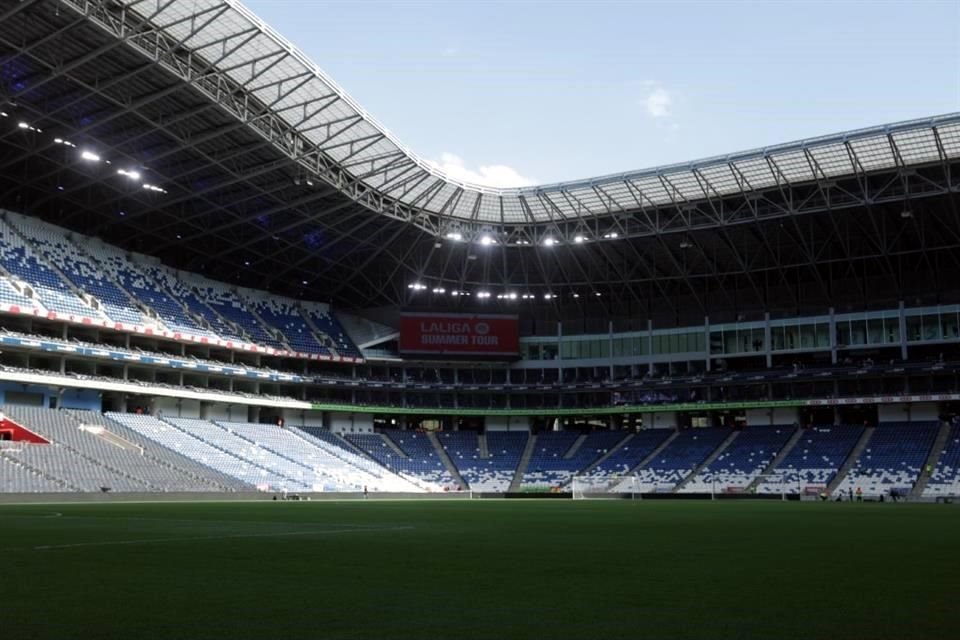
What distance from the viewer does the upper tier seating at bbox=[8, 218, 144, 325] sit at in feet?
222

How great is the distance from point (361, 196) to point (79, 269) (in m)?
22.5

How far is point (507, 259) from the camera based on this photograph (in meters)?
87.6

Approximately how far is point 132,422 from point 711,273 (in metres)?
48.6

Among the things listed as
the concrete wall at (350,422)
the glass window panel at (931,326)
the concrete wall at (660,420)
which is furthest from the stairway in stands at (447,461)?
the glass window panel at (931,326)

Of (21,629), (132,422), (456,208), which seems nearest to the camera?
(21,629)

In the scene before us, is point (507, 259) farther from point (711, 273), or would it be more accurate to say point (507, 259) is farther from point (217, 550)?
point (217, 550)

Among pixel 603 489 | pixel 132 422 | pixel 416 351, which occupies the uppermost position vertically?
pixel 416 351

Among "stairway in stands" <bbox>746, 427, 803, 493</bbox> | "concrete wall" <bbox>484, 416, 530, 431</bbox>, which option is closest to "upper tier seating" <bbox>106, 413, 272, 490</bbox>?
"concrete wall" <bbox>484, 416, 530, 431</bbox>

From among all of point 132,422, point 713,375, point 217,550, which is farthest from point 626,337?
point 217,550

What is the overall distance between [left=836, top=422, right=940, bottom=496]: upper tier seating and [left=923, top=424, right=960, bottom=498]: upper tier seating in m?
1.19

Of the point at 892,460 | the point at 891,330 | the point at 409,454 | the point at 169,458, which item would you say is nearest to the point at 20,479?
the point at 169,458

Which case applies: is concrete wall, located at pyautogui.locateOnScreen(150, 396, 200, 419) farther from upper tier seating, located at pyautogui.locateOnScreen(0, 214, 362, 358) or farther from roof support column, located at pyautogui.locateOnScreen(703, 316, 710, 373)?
roof support column, located at pyautogui.locateOnScreen(703, 316, 710, 373)

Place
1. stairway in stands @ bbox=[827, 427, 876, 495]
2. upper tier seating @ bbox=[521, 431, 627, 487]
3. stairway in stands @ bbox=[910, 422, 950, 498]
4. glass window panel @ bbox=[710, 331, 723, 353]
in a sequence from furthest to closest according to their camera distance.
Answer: glass window panel @ bbox=[710, 331, 723, 353], upper tier seating @ bbox=[521, 431, 627, 487], stairway in stands @ bbox=[827, 427, 876, 495], stairway in stands @ bbox=[910, 422, 950, 498]

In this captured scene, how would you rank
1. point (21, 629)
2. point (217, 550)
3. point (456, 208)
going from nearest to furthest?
point (21, 629), point (217, 550), point (456, 208)
